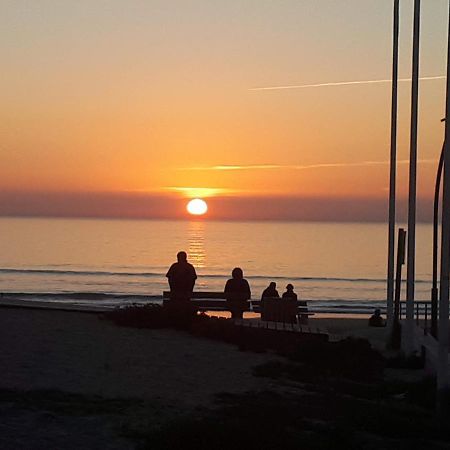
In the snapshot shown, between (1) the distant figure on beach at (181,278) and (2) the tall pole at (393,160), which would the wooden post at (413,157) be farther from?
(1) the distant figure on beach at (181,278)

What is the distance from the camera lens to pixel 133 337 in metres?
14.8

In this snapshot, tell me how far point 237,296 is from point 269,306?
6.69ft

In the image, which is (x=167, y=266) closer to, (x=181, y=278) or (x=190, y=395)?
(x=181, y=278)

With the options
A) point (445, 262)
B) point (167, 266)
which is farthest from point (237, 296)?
point (167, 266)

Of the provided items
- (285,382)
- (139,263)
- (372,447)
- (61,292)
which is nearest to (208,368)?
(285,382)

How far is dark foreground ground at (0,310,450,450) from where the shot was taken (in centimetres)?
764

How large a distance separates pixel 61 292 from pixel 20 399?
50.9 m

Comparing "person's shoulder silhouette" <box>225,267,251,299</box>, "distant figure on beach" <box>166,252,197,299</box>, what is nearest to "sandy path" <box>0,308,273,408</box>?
"distant figure on beach" <box>166,252,197,299</box>

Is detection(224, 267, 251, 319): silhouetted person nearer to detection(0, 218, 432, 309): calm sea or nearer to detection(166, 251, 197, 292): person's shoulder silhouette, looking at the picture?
detection(166, 251, 197, 292): person's shoulder silhouette

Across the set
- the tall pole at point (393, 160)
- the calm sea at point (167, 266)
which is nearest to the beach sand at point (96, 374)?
the tall pole at point (393, 160)

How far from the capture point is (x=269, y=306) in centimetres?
1792

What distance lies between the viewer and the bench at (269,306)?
17.9 metres

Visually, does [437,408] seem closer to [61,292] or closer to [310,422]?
[310,422]

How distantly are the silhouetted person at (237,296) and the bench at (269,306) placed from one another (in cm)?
18
